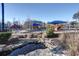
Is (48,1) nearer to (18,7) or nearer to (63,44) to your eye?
(18,7)

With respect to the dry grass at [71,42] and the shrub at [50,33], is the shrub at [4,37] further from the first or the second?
the dry grass at [71,42]

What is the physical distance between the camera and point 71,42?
3.93 m

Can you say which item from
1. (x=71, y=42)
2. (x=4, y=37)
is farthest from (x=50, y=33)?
(x=4, y=37)

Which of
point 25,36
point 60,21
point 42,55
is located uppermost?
point 60,21

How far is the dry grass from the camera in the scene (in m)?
3.90

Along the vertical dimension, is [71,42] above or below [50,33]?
below

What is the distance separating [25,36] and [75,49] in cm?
88

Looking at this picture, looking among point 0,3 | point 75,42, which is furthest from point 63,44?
point 0,3

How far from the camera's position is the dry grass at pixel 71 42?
12.8ft

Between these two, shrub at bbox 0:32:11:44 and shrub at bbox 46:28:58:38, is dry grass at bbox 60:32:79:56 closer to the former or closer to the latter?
shrub at bbox 46:28:58:38

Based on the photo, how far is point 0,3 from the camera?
394 centimetres

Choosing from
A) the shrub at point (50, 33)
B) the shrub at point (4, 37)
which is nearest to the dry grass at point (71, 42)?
the shrub at point (50, 33)

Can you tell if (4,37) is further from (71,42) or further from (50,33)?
(71,42)

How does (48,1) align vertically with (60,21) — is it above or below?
above
